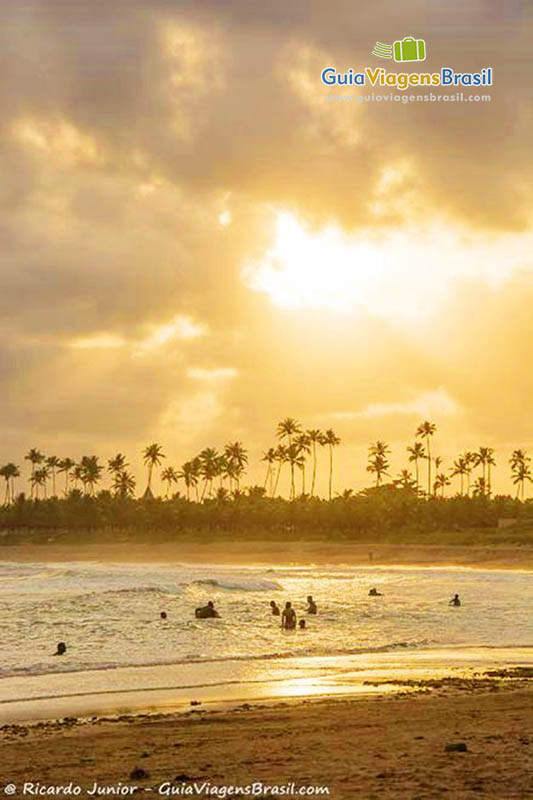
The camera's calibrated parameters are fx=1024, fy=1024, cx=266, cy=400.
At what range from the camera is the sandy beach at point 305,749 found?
10.9 metres

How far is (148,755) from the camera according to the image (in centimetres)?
1338

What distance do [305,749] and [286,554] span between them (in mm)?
114309

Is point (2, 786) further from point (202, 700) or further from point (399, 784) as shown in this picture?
point (202, 700)

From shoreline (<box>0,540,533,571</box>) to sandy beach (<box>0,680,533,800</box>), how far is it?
82492 millimetres

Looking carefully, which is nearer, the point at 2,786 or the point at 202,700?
the point at 2,786

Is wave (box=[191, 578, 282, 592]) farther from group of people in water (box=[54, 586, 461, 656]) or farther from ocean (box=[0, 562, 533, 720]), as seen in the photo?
group of people in water (box=[54, 586, 461, 656])

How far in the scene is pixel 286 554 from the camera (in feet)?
415

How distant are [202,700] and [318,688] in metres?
2.81

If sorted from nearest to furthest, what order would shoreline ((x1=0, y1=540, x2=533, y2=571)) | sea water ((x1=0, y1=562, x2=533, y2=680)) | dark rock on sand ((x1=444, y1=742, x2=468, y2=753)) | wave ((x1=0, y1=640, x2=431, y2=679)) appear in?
dark rock on sand ((x1=444, y1=742, x2=468, y2=753))
wave ((x1=0, y1=640, x2=431, y2=679))
sea water ((x1=0, y1=562, x2=533, y2=680))
shoreline ((x1=0, y1=540, x2=533, y2=571))

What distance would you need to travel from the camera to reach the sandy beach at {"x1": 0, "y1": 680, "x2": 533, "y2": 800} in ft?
35.8

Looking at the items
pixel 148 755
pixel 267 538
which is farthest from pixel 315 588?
pixel 267 538

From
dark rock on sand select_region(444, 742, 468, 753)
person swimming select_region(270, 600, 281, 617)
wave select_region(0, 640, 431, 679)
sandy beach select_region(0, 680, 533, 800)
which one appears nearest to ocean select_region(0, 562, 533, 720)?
wave select_region(0, 640, 431, 679)

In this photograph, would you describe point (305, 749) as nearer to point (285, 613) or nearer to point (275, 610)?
point (285, 613)

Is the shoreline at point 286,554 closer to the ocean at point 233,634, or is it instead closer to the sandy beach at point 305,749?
the ocean at point 233,634
